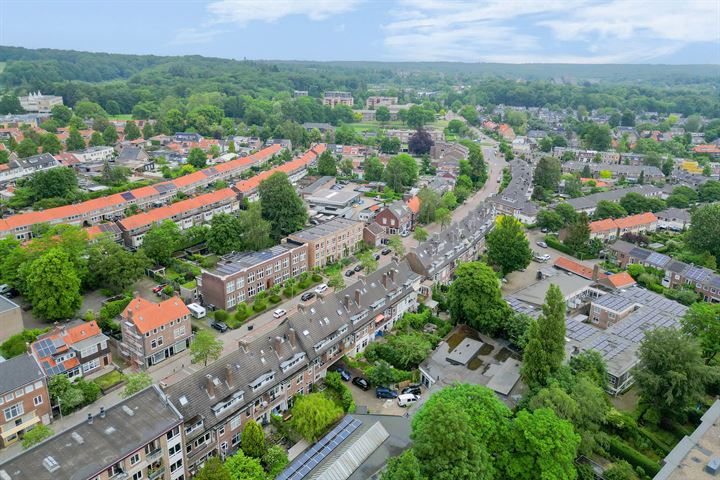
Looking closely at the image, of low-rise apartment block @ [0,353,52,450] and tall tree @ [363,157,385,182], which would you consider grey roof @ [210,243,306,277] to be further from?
tall tree @ [363,157,385,182]

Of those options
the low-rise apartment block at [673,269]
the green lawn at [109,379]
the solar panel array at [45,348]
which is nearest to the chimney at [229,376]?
the green lawn at [109,379]

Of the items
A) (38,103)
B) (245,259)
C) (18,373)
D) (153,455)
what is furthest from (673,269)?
(38,103)

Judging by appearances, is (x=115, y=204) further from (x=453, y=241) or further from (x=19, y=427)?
(x=453, y=241)

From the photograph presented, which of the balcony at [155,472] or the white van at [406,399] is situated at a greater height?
the balcony at [155,472]

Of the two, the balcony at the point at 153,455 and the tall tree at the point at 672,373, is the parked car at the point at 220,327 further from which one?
the tall tree at the point at 672,373

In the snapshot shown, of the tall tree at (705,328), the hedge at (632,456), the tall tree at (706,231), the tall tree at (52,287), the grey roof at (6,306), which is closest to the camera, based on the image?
the hedge at (632,456)

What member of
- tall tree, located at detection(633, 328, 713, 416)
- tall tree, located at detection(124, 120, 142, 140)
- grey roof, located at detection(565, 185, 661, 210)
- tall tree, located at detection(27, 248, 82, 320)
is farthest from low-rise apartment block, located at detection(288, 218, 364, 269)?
tall tree, located at detection(124, 120, 142, 140)

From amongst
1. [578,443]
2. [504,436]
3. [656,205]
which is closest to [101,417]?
[504,436]
